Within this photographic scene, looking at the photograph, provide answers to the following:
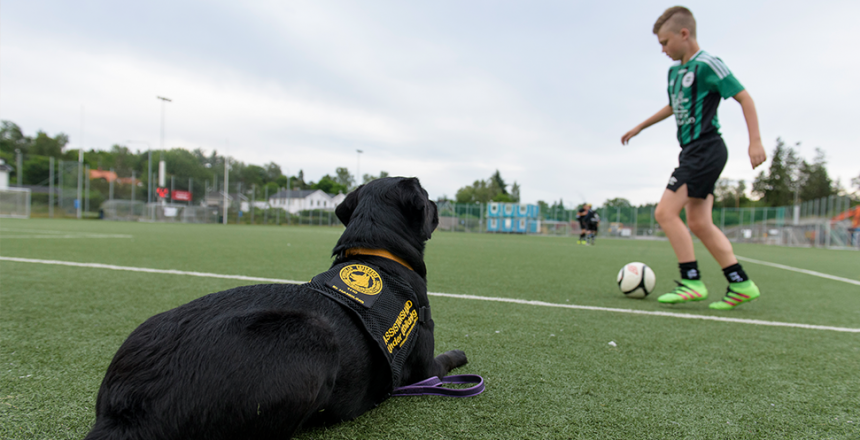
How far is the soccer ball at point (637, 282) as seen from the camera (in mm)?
3842

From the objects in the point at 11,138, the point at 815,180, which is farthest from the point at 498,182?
the point at 11,138

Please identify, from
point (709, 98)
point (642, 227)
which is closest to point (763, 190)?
point (642, 227)

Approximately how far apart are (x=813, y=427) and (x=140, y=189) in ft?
167

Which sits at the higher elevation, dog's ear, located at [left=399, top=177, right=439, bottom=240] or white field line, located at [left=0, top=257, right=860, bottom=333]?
dog's ear, located at [left=399, top=177, right=439, bottom=240]

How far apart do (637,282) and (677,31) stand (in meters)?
2.20

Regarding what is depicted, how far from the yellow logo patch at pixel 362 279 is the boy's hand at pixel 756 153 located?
3187 mm

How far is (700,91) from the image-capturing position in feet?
11.2

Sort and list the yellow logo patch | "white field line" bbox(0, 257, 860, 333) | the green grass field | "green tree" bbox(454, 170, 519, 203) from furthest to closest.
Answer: "green tree" bbox(454, 170, 519, 203), "white field line" bbox(0, 257, 860, 333), the yellow logo patch, the green grass field

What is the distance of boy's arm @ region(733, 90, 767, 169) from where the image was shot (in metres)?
3.18

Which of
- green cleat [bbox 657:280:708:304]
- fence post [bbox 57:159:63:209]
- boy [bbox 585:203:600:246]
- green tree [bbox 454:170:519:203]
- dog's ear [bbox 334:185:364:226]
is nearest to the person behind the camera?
dog's ear [bbox 334:185:364:226]

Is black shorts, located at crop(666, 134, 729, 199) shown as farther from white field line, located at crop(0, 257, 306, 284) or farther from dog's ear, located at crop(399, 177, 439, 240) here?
white field line, located at crop(0, 257, 306, 284)

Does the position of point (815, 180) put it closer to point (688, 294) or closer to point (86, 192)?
point (688, 294)

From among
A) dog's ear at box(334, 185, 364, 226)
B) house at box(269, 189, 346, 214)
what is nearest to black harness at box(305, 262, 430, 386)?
dog's ear at box(334, 185, 364, 226)

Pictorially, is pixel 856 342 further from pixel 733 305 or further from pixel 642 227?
pixel 642 227
